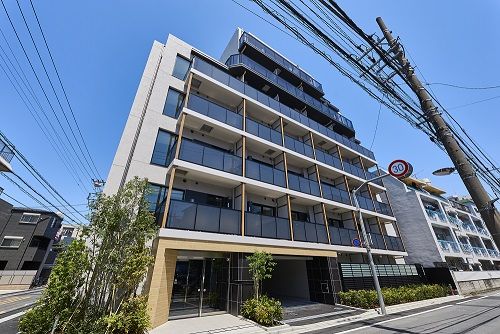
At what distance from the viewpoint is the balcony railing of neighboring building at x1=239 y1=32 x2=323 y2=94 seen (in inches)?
853

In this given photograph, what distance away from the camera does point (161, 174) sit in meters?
12.4

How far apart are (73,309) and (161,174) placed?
264 inches

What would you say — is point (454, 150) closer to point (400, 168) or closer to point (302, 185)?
point (400, 168)

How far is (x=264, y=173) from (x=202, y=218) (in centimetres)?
527

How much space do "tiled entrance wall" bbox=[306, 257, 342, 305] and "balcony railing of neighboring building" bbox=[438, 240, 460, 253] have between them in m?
16.1

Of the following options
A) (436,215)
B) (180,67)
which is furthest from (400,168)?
(436,215)

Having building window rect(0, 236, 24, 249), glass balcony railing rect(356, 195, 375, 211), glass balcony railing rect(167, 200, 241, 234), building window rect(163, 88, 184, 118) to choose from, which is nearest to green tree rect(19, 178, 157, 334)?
glass balcony railing rect(167, 200, 241, 234)

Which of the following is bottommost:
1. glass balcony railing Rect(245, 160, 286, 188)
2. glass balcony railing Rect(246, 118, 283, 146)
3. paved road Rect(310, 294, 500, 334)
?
paved road Rect(310, 294, 500, 334)

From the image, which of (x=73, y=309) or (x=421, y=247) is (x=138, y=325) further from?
(x=421, y=247)

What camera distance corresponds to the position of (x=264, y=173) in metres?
14.6

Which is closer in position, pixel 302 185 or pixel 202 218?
pixel 202 218

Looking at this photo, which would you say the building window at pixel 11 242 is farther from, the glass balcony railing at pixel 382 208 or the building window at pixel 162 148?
the glass balcony railing at pixel 382 208

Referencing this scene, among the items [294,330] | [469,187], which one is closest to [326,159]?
[294,330]

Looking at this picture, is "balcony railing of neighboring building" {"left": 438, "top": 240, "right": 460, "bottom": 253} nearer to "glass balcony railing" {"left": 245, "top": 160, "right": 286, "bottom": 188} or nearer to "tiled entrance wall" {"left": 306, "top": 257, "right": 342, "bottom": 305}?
"tiled entrance wall" {"left": 306, "top": 257, "right": 342, "bottom": 305}
